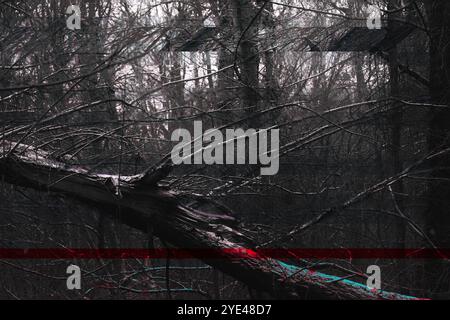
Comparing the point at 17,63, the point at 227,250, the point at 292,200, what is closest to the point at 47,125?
the point at 17,63

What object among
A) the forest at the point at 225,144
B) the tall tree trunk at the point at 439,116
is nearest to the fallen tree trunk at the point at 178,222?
the forest at the point at 225,144

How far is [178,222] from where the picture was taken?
17.2 ft

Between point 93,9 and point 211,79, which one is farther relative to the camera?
point 211,79

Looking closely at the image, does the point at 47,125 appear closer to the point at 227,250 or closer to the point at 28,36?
the point at 28,36

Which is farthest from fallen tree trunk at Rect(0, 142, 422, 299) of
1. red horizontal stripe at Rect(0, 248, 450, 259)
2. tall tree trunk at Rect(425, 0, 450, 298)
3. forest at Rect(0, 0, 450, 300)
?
tall tree trunk at Rect(425, 0, 450, 298)

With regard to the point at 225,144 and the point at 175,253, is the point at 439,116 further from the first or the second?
the point at 175,253

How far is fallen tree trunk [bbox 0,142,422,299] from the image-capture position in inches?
200

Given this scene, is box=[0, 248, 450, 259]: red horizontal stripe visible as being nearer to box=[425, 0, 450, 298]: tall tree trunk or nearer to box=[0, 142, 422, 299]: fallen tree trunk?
box=[425, 0, 450, 298]: tall tree trunk

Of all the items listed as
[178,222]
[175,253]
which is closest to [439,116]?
[175,253]

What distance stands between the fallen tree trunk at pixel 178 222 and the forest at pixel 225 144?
24mm

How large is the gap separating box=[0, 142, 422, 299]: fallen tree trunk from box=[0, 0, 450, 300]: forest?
0.9 inches

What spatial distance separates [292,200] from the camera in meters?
8.18
